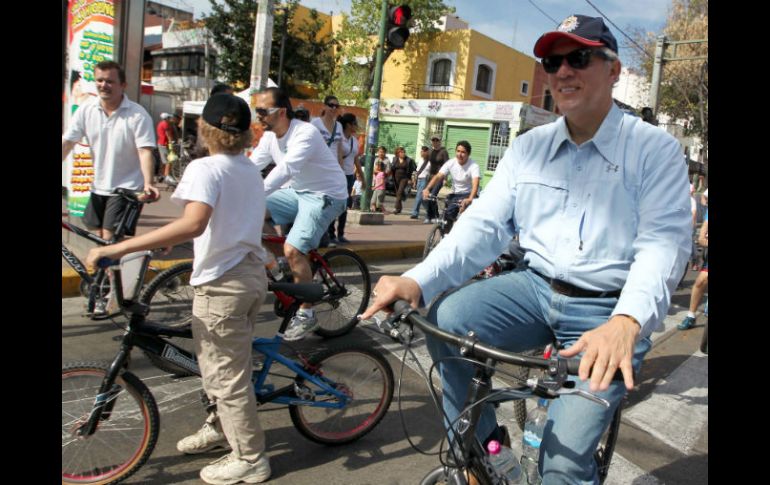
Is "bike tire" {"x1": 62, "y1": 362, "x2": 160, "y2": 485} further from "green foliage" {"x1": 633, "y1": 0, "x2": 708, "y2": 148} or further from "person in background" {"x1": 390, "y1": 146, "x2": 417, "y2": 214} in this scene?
"green foliage" {"x1": 633, "y1": 0, "x2": 708, "y2": 148}

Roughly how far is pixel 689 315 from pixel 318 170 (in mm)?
4622

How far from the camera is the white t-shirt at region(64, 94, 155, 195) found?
16.4 feet

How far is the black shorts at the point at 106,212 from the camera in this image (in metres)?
5.01

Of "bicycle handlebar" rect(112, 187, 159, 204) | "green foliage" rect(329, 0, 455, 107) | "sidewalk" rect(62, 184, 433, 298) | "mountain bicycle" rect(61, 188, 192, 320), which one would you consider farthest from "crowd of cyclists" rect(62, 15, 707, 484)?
"green foliage" rect(329, 0, 455, 107)

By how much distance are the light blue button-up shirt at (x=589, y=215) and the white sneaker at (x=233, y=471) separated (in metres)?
1.45

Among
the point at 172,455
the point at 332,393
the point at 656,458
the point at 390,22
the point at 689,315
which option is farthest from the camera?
the point at 390,22

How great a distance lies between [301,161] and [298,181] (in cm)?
40

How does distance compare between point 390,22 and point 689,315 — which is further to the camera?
point 390,22

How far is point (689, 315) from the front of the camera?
6.61m

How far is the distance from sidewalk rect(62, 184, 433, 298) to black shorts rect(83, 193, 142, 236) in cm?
63
